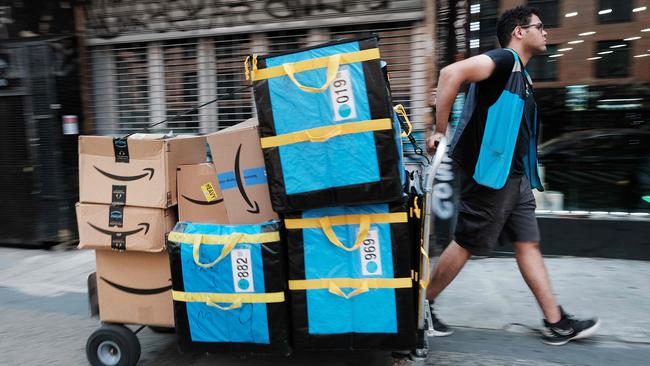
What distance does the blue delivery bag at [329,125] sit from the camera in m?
2.35

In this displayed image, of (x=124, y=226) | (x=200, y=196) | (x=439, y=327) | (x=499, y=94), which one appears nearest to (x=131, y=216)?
(x=124, y=226)

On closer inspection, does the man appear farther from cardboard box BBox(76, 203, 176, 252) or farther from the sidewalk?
cardboard box BBox(76, 203, 176, 252)

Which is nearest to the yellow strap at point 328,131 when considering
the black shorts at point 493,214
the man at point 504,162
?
the man at point 504,162

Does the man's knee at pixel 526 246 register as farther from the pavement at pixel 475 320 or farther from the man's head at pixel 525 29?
the man's head at pixel 525 29

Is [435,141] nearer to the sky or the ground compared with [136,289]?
nearer to the sky

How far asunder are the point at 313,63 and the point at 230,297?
49.6 inches

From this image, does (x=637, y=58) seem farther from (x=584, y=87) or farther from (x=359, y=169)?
(x=359, y=169)

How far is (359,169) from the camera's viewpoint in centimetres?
239

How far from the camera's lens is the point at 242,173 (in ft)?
9.08

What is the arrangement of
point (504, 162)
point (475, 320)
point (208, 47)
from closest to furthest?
point (504, 162) < point (475, 320) < point (208, 47)

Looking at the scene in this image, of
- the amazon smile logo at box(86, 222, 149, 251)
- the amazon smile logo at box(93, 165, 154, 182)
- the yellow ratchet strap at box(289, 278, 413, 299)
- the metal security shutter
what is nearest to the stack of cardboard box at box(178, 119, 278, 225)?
the amazon smile logo at box(93, 165, 154, 182)

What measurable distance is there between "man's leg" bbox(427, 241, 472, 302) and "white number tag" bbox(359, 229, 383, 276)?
35.0 inches

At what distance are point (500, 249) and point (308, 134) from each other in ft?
11.0

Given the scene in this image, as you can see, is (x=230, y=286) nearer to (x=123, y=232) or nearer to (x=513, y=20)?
(x=123, y=232)
